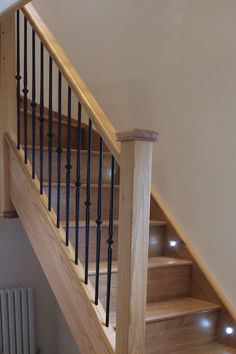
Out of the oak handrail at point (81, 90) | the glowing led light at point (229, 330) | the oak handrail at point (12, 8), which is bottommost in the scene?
the glowing led light at point (229, 330)

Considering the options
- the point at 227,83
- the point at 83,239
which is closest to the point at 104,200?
the point at 83,239

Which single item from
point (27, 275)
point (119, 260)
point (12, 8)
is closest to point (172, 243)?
point (119, 260)

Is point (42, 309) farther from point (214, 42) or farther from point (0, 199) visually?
point (214, 42)

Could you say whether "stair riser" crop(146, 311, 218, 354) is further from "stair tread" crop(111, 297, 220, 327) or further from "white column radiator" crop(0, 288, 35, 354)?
"white column radiator" crop(0, 288, 35, 354)

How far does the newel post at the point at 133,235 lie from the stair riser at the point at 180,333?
0.49 m

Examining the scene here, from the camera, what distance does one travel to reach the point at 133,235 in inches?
54.5

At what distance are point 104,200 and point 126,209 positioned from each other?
1.17 meters

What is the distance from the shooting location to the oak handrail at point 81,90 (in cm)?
150

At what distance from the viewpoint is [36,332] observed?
147 inches

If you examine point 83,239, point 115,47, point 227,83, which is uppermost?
point 115,47

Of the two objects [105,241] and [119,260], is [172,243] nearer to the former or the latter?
[105,241]

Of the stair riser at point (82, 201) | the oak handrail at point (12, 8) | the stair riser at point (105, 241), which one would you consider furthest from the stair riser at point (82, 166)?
the oak handrail at point (12, 8)

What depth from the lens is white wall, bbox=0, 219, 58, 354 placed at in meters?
3.56

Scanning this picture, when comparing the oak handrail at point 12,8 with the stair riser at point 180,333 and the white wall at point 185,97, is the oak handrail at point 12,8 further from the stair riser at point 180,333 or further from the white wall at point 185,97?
the stair riser at point 180,333
